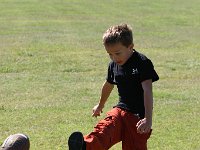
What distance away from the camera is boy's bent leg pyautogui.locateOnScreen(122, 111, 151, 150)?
5.31 m

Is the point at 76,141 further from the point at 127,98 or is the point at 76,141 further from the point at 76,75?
the point at 76,75

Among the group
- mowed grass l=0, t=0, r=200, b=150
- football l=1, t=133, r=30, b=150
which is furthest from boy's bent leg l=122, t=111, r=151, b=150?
mowed grass l=0, t=0, r=200, b=150

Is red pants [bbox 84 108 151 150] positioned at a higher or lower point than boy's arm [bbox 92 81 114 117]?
lower

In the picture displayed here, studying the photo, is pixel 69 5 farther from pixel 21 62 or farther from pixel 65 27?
pixel 21 62

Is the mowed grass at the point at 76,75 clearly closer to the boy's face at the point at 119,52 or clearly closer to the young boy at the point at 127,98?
the young boy at the point at 127,98

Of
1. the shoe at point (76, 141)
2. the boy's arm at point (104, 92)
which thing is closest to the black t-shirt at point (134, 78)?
the boy's arm at point (104, 92)

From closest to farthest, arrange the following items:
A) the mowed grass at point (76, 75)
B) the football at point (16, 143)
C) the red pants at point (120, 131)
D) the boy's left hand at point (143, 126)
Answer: the football at point (16, 143) < the boy's left hand at point (143, 126) < the red pants at point (120, 131) < the mowed grass at point (76, 75)

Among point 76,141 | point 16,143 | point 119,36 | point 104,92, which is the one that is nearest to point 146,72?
point 119,36

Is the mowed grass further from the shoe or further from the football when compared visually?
the football

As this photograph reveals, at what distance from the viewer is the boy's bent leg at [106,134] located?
508 centimetres

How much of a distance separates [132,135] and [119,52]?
2.69 feet

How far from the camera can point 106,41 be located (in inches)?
201

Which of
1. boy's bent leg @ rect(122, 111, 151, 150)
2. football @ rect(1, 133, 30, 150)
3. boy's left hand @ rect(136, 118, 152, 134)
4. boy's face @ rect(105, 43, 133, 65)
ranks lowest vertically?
boy's bent leg @ rect(122, 111, 151, 150)

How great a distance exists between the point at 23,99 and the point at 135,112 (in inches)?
181
